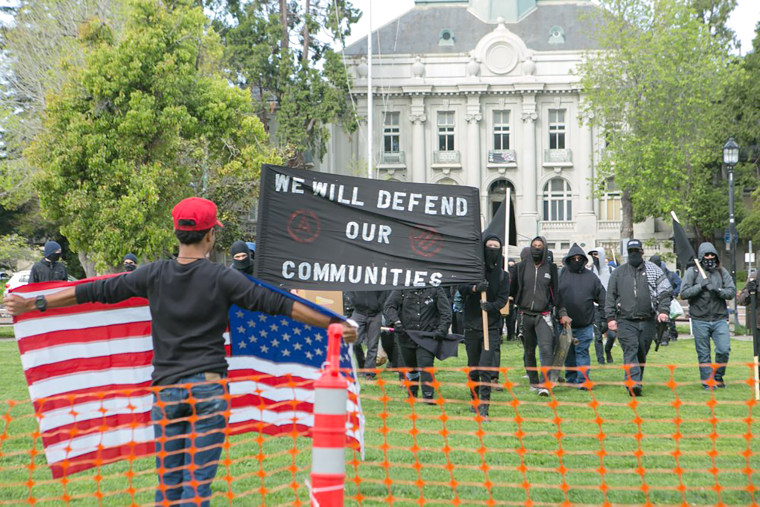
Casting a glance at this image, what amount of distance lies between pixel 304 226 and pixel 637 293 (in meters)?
5.14

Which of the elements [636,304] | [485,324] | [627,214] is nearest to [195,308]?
[485,324]

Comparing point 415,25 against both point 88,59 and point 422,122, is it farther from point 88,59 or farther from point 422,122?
point 88,59

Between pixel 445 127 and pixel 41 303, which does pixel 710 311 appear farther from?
pixel 445 127

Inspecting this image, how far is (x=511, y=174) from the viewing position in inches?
2355

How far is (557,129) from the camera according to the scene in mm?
59562

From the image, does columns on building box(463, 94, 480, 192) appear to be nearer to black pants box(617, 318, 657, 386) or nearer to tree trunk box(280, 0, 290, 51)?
tree trunk box(280, 0, 290, 51)

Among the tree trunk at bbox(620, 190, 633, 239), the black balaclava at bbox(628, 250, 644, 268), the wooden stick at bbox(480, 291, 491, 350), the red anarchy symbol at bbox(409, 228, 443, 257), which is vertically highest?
the tree trunk at bbox(620, 190, 633, 239)

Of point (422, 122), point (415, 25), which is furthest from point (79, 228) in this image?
point (415, 25)

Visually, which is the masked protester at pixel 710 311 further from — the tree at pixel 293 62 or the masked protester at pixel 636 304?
the tree at pixel 293 62

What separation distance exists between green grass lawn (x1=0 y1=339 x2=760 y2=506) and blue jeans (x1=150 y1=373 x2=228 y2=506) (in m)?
0.76

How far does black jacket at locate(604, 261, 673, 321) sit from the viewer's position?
11.4 meters

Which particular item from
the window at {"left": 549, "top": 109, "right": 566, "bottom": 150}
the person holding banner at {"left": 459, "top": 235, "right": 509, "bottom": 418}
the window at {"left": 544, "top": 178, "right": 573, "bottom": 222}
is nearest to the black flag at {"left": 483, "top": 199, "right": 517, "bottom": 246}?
the person holding banner at {"left": 459, "top": 235, "right": 509, "bottom": 418}

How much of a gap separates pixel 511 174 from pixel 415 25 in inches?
482

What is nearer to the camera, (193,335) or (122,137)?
(193,335)
